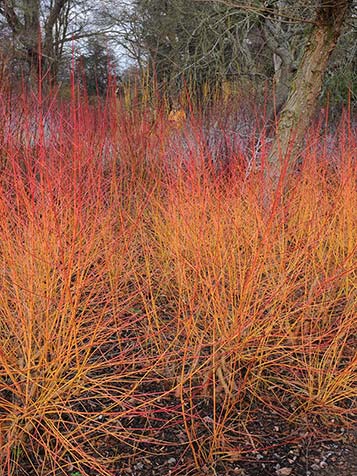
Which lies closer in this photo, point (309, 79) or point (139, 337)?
point (139, 337)

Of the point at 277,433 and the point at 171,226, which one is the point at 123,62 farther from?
the point at 277,433

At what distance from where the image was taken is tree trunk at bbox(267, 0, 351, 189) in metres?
3.48

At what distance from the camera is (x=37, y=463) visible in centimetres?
178

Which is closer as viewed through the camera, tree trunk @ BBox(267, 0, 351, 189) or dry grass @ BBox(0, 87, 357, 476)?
dry grass @ BBox(0, 87, 357, 476)

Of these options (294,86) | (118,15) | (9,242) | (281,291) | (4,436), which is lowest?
(4,436)

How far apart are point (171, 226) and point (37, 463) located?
1.35 metres

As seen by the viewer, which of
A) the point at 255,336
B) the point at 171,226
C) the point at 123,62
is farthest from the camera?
the point at 123,62

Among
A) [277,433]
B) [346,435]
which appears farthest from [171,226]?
[346,435]

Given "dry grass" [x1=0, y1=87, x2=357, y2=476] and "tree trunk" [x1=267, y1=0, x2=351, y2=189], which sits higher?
"tree trunk" [x1=267, y1=0, x2=351, y2=189]

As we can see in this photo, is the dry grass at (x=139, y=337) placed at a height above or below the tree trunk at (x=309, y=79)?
below

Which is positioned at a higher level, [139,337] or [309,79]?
[309,79]

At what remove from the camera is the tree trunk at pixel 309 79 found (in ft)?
11.4

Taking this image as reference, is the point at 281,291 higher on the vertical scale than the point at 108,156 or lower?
lower

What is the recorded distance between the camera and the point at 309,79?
3.67 m
